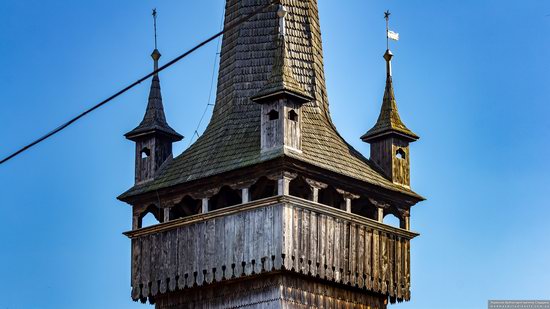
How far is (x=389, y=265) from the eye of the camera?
4288 cm

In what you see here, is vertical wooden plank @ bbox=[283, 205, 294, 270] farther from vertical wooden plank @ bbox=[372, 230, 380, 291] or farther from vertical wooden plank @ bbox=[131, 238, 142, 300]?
vertical wooden plank @ bbox=[131, 238, 142, 300]

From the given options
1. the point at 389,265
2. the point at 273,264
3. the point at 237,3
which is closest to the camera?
the point at 273,264

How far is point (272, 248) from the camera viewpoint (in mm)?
40125

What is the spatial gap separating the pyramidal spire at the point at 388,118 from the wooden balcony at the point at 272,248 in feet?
9.53

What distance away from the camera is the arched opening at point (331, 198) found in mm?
42094

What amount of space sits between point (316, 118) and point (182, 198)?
4307 millimetres

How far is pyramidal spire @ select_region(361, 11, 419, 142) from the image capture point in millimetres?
44438

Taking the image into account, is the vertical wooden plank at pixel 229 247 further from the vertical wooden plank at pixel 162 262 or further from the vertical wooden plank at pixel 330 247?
the vertical wooden plank at pixel 330 247

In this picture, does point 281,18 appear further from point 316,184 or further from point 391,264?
point 391,264

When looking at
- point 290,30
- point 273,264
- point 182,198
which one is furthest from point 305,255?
point 290,30

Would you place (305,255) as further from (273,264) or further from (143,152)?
(143,152)

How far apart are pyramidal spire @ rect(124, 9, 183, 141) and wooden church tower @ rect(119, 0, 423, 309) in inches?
1.6

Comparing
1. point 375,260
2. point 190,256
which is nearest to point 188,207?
point 190,256

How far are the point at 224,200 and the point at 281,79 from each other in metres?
3.72
